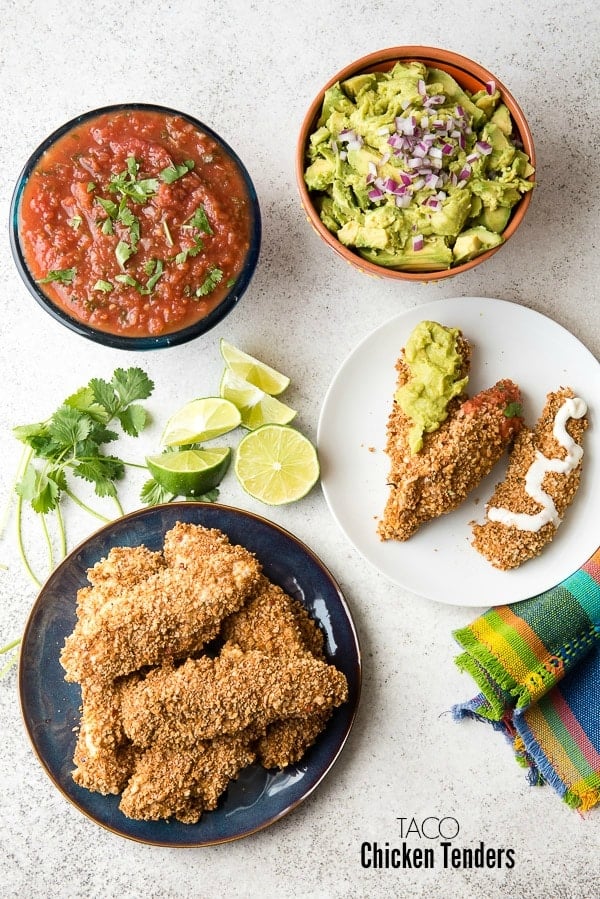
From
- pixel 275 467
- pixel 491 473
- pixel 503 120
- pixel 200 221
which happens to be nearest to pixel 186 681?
pixel 275 467

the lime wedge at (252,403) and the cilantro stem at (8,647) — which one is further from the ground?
the lime wedge at (252,403)

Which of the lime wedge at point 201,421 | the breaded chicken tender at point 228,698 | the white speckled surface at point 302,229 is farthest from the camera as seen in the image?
Answer: the white speckled surface at point 302,229

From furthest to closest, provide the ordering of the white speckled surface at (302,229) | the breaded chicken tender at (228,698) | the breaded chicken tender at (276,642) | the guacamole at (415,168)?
1. the white speckled surface at (302,229)
2. the breaded chicken tender at (276,642)
3. the breaded chicken tender at (228,698)
4. the guacamole at (415,168)

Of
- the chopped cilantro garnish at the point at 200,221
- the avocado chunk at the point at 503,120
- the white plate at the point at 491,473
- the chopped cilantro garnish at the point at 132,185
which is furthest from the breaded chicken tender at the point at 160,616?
the avocado chunk at the point at 503,120

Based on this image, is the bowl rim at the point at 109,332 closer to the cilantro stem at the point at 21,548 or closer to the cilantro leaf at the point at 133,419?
the cilantro leaf at the point at 133,419

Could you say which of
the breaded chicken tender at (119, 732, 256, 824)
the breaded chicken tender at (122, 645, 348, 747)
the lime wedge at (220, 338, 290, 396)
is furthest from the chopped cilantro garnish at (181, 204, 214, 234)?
the breaded chicken tender at (119, 732, 256, 824)

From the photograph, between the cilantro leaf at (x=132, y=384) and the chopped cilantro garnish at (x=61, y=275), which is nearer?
the chopped cilantro garnish at (x=61, y=275)

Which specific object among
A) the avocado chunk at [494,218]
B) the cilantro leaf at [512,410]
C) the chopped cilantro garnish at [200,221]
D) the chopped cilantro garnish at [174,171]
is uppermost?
the avocado chunk at [494,218]

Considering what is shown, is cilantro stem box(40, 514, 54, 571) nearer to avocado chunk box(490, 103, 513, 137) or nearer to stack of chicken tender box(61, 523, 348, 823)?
stack of chicken tender box(61, 523, 348, 823)
